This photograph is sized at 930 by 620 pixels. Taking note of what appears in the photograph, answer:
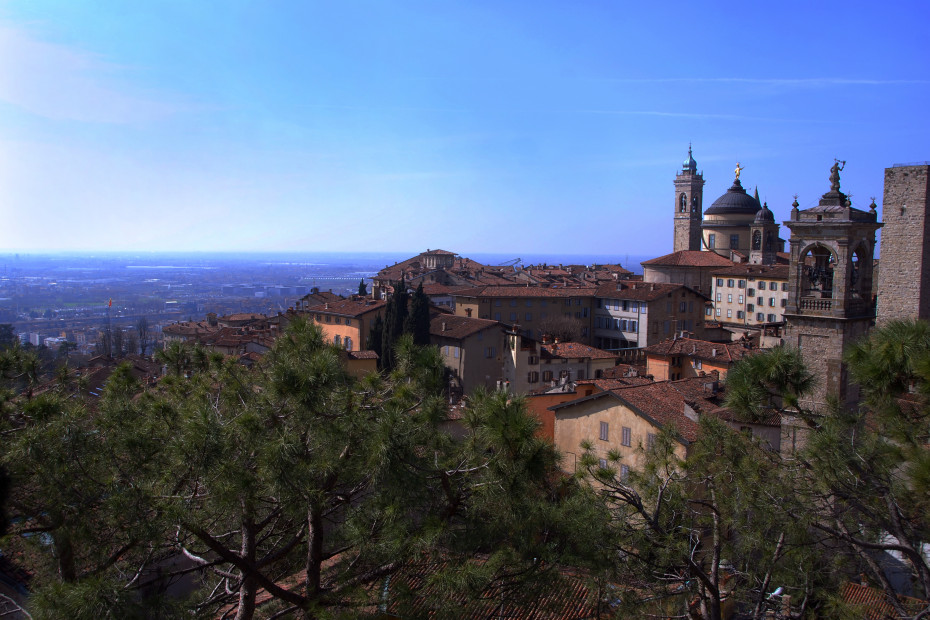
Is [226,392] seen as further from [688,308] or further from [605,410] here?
[688,308]

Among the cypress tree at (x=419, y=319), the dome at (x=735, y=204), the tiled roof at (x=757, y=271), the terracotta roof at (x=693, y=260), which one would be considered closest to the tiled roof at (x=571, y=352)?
the cypress tree at (x=419, y=319)

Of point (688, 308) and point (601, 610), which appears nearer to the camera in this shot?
point (601, 610)

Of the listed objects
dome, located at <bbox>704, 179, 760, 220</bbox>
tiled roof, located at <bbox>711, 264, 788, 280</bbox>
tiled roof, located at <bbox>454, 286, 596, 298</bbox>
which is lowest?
tiled roof, located at <bbox>454, 286, 596, 298</bbox>

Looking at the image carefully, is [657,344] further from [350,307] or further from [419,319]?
[350,307]

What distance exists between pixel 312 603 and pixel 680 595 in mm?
3985

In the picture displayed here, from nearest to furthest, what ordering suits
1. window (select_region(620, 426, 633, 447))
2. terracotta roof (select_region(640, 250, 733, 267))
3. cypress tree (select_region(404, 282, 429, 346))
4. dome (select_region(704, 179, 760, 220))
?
1. window (select_region(620, 426, 633, 447))
2. cypress tree (select_region(404, 282, 429, 346))
3. terracotta roof (select_region(640, 250, 733, 267))
4. dome (select_region(704, 179, 760, 220))

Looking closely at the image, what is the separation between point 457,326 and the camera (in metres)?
34.8

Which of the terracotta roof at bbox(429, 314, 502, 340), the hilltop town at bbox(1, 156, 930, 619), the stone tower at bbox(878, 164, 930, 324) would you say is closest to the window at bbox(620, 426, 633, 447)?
the hilltop town at bbox(1, 156, 930, 619)

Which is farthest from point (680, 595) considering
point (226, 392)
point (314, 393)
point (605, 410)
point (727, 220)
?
point (727, 220)

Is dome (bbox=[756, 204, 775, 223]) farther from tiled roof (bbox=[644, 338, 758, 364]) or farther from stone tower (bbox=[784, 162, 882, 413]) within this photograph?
stone tower (bbox=[784, 162, 882, 413])

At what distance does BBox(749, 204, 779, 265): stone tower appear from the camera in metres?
57.8

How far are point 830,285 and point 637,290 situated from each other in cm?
2968

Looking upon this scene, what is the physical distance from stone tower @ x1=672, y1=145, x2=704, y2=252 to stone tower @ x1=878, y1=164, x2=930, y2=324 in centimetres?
4922

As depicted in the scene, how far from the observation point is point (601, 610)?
25.3ft
